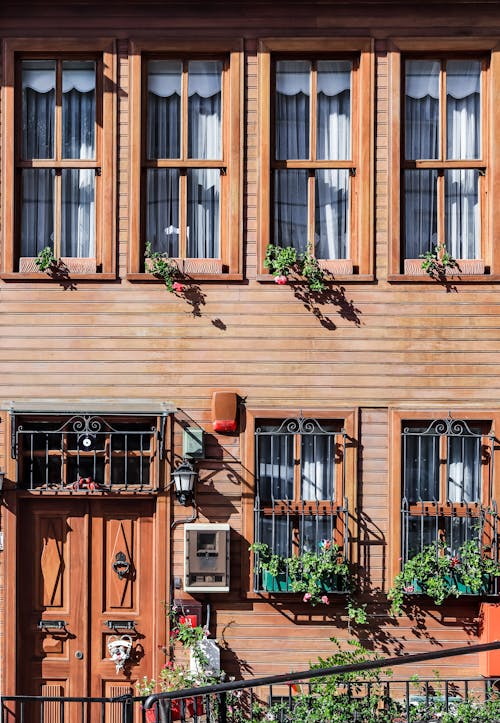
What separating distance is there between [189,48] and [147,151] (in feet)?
3.63

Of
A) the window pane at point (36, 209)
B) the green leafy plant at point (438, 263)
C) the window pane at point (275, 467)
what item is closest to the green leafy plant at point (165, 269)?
the window pane at point (36, 209)

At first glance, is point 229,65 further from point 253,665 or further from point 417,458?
point 253,665

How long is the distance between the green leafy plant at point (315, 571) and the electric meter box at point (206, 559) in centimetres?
33

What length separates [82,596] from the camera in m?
8.44

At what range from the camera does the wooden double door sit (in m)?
8.45

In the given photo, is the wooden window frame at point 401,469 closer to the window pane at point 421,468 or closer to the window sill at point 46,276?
the window pane at point 421,468

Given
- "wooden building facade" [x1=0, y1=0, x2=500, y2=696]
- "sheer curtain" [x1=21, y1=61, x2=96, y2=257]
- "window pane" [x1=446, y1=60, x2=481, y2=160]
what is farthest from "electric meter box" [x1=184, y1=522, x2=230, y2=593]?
"window pane" [x1=446, y1=60, x2=481, y2=160]

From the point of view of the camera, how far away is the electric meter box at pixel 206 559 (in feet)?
26.7

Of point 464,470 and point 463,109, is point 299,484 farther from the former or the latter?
point 463,109

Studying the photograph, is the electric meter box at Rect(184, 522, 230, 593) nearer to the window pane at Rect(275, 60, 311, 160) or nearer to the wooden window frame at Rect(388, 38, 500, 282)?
the wooden window frame at Rect(388, 38, 500, 282)

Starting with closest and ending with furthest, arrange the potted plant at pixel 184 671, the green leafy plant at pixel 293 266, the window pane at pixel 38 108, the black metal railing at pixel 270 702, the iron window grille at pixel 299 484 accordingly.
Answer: the black metal railing at pixel 270 702 → the potted plant at pixel 184 671 → the green leafy plant at pixel 293 266 → the iron window grille at pixel 299 484 → the window pane at pixel 38 108

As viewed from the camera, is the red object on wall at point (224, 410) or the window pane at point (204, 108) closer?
the red object on wall at point (224, 410)

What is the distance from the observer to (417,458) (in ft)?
27.7

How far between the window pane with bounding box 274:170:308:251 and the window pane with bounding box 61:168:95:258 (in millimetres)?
1918
